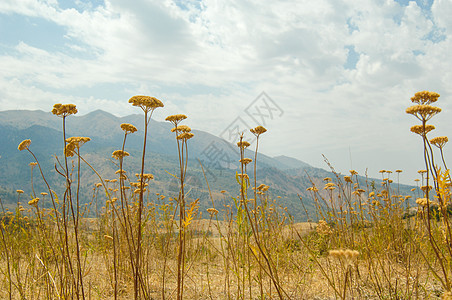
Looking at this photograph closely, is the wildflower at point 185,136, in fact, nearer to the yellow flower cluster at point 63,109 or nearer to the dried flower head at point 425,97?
the yellow flower cluster at point 63,109

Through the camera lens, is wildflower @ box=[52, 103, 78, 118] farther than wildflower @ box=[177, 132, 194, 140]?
No

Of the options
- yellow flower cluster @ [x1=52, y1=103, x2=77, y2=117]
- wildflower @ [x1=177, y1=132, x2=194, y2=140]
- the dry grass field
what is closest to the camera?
the dry grass field

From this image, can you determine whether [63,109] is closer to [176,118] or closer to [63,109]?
[63,109]

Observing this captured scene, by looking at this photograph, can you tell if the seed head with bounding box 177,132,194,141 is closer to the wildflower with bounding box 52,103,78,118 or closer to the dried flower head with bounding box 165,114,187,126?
the dried flower head with bounding box 165,114,187,126

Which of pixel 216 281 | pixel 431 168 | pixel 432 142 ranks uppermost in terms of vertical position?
pixel 432 142

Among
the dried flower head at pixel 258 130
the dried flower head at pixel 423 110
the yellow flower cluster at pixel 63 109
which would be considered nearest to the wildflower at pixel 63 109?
the yellow flower cluster at pixel 63 109

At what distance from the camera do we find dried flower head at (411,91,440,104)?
6.52 ft

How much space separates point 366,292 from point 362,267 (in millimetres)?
1485

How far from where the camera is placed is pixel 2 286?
12.6 feet

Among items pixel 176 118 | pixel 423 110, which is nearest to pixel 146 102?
pixel 176 118

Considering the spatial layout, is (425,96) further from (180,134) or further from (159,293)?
(159,293)

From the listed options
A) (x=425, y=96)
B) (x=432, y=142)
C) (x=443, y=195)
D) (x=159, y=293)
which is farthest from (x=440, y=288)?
(x=159, y=293)

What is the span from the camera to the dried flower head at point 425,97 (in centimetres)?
199

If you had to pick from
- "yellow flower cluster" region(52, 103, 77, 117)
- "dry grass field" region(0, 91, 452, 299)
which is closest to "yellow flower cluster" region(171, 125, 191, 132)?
"dry grass field" region(0, 91, 452, 299)
